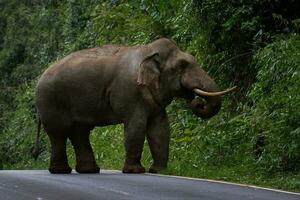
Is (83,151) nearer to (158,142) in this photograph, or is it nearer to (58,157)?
(58,157)

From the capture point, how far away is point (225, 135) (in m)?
17.7

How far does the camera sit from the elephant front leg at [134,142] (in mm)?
15000

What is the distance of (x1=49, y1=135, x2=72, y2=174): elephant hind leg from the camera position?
640 inches

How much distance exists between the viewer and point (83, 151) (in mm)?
16375

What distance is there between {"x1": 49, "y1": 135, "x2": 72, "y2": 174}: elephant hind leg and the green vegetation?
2.22 meters

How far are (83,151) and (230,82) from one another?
4.85 meters

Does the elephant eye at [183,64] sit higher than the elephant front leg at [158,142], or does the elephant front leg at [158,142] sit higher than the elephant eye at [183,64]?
the elephant eye at [183,64]

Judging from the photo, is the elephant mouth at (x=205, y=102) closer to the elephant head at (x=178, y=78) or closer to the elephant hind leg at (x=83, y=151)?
the elephant head at (x=178, y=78)

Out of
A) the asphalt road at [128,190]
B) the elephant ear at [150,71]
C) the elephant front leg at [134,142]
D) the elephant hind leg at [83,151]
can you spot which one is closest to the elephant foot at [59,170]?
the elephant hind leg at [83,151]

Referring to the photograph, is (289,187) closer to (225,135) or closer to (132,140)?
(132,140)

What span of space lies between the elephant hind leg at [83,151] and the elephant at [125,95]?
20 millimetres

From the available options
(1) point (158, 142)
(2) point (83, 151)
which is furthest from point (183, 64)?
(2) point (83, 151)

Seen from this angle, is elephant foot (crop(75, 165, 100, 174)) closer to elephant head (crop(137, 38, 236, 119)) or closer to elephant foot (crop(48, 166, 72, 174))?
elephant foot (crop(48, 166, 72, 174))

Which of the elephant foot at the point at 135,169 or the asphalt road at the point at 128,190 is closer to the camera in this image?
the asphalt road at the point at 128,190
